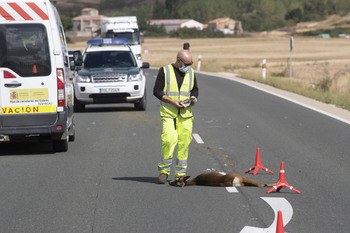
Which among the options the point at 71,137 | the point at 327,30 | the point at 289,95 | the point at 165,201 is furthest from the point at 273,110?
the point at 327,30

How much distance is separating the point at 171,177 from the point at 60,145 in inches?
123

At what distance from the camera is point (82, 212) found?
8.08m

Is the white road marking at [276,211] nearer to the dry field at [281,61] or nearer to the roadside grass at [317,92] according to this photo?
the roadside grass at [317,92]

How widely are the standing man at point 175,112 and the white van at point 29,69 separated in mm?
3217

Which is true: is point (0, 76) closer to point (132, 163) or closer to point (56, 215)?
point (132, 163)

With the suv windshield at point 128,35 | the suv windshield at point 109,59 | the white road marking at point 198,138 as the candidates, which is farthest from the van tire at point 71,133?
the suv windshield at point 128,35

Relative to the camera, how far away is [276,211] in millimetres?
8031

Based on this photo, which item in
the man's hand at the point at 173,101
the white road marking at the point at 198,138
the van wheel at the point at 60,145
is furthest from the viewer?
the white road marking at the point at 198,138

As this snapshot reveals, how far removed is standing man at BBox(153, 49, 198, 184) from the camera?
955cm

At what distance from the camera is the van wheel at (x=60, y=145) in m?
12.8

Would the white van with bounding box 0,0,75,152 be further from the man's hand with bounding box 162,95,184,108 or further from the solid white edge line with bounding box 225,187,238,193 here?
the solid white edge line with bounding box 225,187,238,193

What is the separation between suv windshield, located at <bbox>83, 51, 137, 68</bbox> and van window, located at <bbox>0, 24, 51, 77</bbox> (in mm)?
8798

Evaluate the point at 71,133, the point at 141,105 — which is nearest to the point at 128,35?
the point at 141,105

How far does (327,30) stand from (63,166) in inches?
6776
